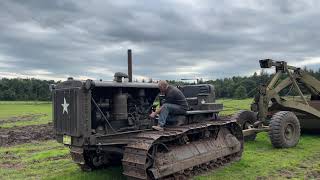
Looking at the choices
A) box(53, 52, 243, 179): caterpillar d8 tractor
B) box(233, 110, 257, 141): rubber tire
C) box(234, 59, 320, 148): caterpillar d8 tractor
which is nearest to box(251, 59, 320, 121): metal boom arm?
box(234, 59, 320, 148): caterpillar d8 tractor

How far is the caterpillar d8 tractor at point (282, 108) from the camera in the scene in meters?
14.5

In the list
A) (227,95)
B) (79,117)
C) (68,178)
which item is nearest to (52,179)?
(68,178)

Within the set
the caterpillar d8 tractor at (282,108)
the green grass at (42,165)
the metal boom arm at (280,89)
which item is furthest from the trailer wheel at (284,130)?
the green grass at (42,165)

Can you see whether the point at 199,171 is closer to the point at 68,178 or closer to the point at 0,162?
the point at 68,178

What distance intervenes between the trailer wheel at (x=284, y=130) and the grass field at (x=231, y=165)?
315 mm

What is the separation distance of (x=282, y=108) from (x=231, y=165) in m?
6.29

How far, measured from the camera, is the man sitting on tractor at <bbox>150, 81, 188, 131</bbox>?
10.6 meters

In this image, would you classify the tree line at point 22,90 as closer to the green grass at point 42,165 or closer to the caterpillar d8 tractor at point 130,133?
the green grass at point 42,165

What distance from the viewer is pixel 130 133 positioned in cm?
1018

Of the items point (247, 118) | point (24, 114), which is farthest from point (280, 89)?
point (24, 114)

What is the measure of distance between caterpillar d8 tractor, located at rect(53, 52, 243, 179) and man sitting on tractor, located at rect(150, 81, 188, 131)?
0.23m

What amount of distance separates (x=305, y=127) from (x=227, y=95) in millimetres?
8975

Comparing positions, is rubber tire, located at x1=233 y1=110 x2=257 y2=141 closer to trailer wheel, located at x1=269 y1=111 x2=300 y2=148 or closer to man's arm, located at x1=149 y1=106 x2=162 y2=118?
trailer wheel, located at x1=269 y1=111 x2=300 y2=148

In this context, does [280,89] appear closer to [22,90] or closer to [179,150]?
[179,150]
